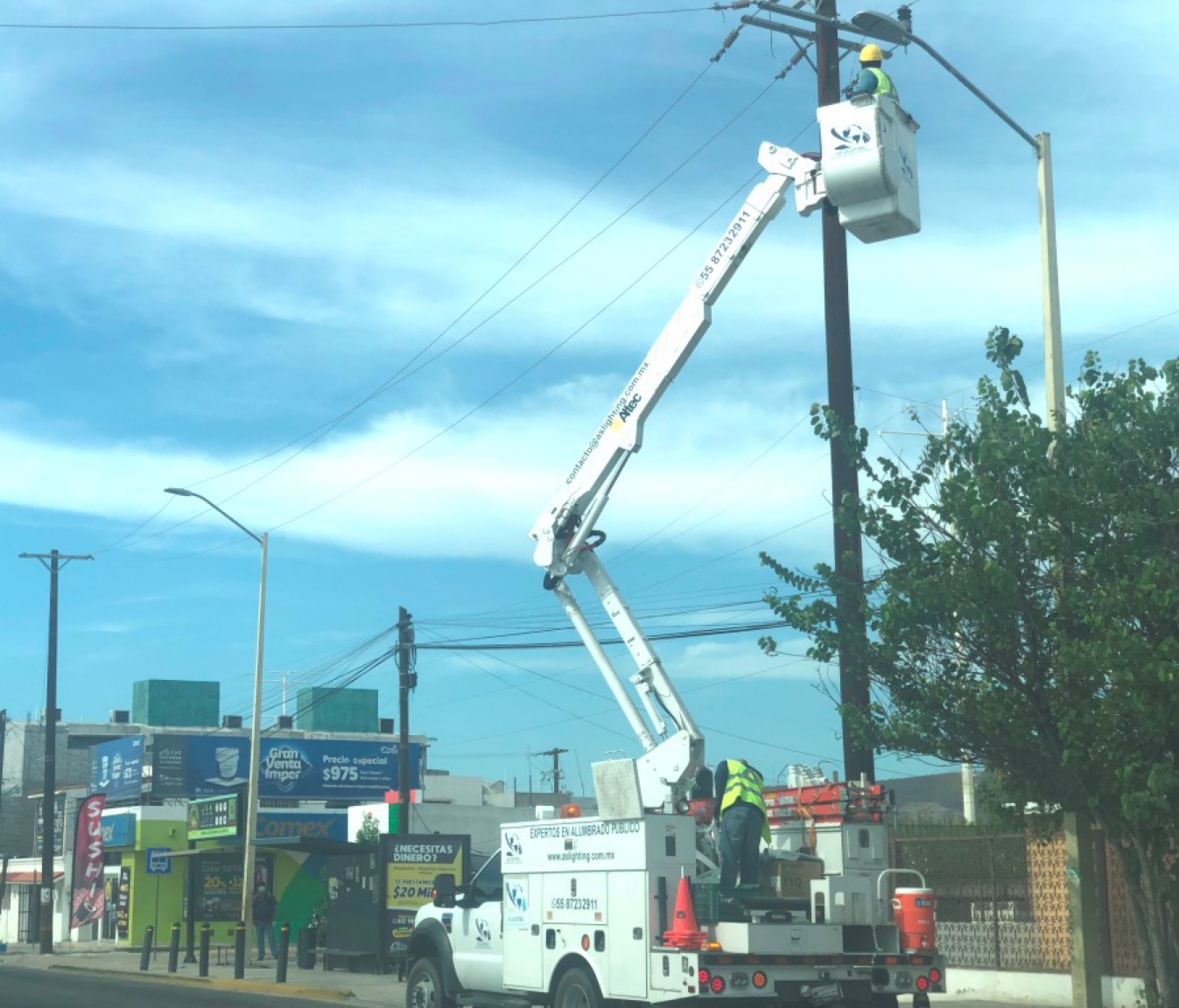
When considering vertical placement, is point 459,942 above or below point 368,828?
below

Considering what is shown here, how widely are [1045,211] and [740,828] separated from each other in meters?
7.19

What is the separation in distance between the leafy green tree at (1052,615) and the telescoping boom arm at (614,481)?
1790 mm

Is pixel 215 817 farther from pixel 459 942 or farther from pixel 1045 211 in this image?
pixel 1045 211

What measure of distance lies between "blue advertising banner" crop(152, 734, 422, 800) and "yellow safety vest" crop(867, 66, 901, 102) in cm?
4498

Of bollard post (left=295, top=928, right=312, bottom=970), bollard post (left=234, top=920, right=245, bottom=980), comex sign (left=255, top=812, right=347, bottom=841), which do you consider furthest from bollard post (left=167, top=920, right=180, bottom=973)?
comex sign (left=255, top=812, right=347, bottom=841)

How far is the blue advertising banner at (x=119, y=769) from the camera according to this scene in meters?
56.5

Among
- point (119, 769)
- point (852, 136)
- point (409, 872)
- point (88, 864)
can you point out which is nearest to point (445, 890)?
point (852, 136)

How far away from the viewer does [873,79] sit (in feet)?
49.4

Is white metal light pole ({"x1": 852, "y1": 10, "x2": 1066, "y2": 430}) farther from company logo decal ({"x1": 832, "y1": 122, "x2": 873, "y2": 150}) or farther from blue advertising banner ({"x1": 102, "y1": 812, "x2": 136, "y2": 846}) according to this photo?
blue advertising banner ({"x1": 102, "y1": 812, "x2": 136, "y2": 846})

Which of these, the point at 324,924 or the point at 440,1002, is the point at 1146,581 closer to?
the point at 440,1002

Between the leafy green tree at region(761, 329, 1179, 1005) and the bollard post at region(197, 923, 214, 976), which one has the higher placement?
the leafy green tree at region(761, 329, 1179, 1005)

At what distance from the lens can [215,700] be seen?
3263 inches

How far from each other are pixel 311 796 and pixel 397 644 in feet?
72.4

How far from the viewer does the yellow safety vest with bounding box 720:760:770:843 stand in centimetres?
1368
